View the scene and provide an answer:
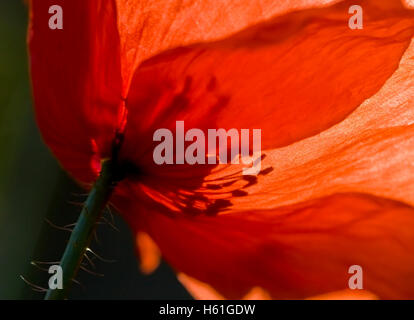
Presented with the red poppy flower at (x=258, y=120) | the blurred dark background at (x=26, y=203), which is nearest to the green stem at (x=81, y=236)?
the red poppy flower at (x=258, y=120)

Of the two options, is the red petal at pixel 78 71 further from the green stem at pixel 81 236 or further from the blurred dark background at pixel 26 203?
the blurred dark background at pixel 26 203

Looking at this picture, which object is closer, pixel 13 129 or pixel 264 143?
A: pixel 264 143

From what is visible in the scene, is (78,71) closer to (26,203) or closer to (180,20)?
(180,20)

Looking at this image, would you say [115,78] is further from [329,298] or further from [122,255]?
[122,255]

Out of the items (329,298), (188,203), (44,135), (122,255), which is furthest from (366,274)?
(122,255)

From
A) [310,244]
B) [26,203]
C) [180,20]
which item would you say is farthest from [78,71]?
[26,203]

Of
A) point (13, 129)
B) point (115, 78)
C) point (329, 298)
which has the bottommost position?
point (329, 298)

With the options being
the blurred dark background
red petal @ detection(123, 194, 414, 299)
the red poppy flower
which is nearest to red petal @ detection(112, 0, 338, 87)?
the red poppy flower
